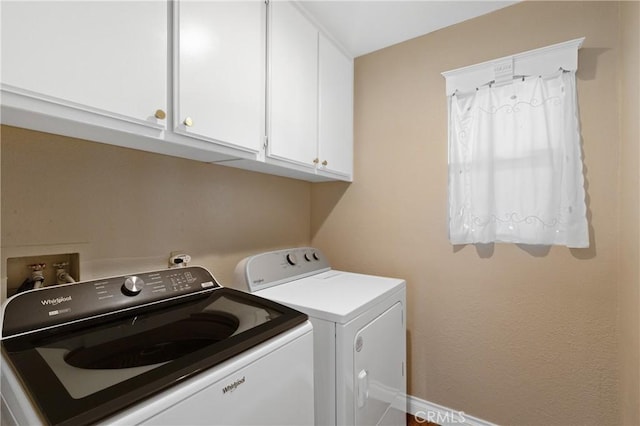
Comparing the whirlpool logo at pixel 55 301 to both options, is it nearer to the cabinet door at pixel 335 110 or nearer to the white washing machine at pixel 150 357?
the white washing machine at pixel 150 357

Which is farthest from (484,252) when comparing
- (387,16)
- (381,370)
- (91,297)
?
(91,297)

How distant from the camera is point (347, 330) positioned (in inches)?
46.7

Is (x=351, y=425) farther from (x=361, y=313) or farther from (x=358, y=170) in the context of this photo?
(x=358, y=170)

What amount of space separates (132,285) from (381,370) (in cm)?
119

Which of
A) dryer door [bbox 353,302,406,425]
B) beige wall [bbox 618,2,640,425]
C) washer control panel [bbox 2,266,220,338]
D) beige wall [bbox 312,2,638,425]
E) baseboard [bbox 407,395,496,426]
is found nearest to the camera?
washer control panel [bbox 2,266,220,338]

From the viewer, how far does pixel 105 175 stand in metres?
1.21

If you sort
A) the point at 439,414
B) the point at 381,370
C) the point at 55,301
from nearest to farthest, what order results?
the point at 55,301, the point at 381,370, the point at 439,414

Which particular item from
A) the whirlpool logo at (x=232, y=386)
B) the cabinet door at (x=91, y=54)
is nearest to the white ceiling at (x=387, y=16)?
the cabinet door at (x=91, y=54)

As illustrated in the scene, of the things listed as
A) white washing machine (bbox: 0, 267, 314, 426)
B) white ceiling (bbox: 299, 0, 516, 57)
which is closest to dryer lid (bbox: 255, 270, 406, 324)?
white washing machine (bbox: 0, 267, 314, 426)

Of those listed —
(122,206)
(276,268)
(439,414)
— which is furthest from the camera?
(439,414)

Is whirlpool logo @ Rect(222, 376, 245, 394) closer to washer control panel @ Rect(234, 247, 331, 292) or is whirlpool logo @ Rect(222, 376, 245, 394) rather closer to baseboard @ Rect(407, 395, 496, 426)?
washer control panel @ Rect(234, 247, 331, 292)

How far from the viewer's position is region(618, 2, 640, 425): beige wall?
1.17 m

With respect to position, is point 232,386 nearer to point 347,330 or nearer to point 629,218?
point 347,330

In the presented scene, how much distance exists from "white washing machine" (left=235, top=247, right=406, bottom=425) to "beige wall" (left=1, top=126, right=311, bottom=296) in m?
0.25
